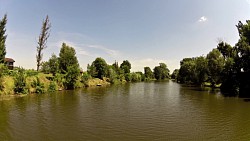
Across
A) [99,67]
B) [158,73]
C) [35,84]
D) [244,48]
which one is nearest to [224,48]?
[244,48]

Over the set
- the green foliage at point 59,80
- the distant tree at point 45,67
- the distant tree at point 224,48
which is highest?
the distant tree at point 224,48

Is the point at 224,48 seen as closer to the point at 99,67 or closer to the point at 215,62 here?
the point at 215,62

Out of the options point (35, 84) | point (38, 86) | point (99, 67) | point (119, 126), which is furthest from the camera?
point (99, 67)

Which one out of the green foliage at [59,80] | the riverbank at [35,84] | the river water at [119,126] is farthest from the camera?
the green foliage at [59,80]

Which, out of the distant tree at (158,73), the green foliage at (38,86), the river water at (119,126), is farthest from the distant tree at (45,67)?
the distant tree at (158,73)

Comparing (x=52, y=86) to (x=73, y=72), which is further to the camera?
(x=73, y=72)

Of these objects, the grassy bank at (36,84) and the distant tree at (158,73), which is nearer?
the grassy bank at (36,84)

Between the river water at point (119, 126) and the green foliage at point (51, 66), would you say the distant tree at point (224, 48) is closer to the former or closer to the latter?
the river water at point (119, 126)

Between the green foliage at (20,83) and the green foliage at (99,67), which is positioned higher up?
the green foliage at (99,67)

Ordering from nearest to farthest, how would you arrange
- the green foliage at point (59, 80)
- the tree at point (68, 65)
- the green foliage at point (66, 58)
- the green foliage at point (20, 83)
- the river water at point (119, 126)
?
the river water at point (119, 126), the green foliage at point (20, 83), the green foliage at point (59, 80), the tree at point (68, 65), the green foliage at point (66, 58)

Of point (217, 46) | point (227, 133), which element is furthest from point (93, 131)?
point (217, 46)

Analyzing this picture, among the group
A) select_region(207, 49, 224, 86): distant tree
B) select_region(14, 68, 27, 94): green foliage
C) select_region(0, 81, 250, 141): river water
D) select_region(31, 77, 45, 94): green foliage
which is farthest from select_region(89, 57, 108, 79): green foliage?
select_region(0, 81, 250, 141): river water

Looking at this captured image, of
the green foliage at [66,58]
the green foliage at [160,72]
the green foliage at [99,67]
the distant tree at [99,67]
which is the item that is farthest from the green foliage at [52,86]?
the green foliage at [160,72]

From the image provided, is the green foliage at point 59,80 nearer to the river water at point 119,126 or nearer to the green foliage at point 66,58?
the green foliage at point 66,58
